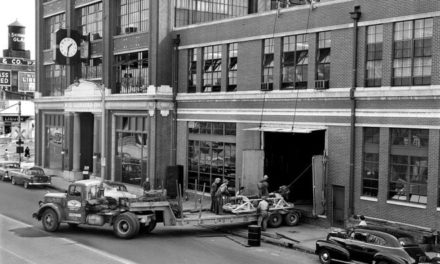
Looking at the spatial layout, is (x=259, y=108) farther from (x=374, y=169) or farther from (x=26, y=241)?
(x=26, y=241)

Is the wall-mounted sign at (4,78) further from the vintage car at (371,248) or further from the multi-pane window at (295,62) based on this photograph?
the vintage car at (371,248)

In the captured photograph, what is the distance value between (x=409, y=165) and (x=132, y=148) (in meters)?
21.7

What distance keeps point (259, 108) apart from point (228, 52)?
4.36 meters

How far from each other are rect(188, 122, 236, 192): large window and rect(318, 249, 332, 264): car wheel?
12.8 m

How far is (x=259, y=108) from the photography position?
32188mm

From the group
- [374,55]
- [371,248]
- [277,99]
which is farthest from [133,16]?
[371,248]

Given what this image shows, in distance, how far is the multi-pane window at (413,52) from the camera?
79.4 ft

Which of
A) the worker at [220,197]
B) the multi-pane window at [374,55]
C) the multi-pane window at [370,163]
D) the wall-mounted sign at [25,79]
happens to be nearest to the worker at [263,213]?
the worker at [220,197]

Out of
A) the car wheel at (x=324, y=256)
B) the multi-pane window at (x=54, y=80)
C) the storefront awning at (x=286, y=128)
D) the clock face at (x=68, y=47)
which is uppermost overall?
the clock face at (x=68, y=47)

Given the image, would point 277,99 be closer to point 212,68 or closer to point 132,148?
point 212,68

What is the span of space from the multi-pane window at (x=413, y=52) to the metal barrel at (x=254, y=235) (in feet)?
29.5

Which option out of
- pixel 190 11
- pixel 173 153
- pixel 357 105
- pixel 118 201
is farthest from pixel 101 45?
pixel 357 105

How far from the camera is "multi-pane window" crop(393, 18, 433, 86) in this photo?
79.4 ft

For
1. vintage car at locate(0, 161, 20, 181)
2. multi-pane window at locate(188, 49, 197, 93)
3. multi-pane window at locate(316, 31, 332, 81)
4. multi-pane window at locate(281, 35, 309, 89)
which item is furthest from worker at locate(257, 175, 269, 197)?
Result: vintage car at locate(0, 161, 20, 181)
